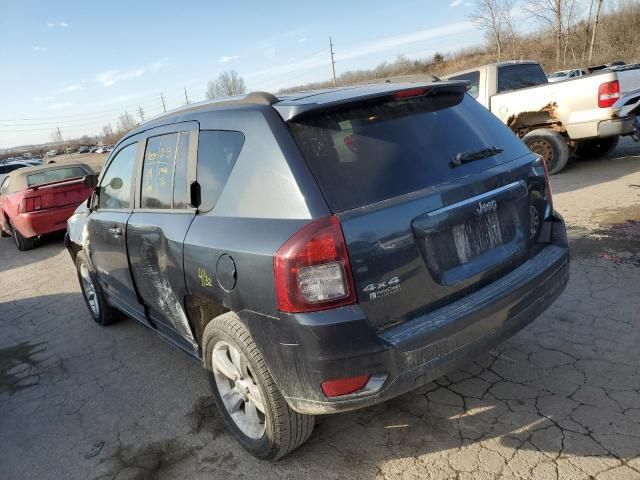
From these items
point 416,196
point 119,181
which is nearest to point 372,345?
point 416,196

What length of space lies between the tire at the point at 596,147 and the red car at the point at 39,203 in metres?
9.88

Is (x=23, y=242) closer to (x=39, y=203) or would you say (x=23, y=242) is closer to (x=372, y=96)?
(x=39, y=203)

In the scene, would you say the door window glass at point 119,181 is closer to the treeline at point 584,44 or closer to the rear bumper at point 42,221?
the rear bumper at point 42,221

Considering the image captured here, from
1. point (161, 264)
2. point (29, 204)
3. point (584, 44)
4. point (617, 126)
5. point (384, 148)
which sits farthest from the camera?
point (584, 44)

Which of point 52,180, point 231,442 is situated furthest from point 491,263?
point 52,180

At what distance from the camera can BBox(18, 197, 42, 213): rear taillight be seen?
8.60 metres

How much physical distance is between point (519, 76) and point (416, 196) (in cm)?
845

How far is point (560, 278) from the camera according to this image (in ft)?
8.78

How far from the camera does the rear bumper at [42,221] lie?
8.65 meters

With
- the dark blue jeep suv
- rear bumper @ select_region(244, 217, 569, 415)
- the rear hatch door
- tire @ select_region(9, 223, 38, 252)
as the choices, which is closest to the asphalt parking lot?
the dark blue jeep suv

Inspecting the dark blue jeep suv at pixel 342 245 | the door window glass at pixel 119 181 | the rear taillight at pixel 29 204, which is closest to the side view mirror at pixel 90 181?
the door window glass at pixel 119 181

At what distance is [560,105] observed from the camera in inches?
309

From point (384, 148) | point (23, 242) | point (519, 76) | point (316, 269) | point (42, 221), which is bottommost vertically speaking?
point (23, 242)

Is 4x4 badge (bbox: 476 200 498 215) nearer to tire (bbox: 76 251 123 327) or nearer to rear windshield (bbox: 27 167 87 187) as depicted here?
tire (bbox: 76 251 123 327)
